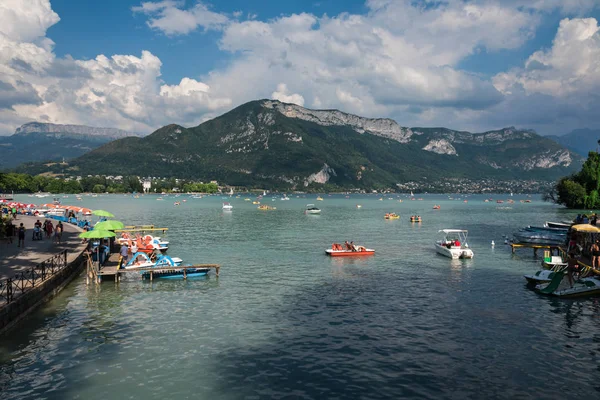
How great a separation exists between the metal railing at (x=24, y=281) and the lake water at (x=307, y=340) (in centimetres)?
182

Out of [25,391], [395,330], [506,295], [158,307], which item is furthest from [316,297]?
[25,391]

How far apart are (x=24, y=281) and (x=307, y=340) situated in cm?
2047

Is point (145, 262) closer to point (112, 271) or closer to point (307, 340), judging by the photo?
point (112, 271)

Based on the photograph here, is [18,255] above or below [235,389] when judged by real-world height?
above

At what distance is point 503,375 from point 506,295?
16.3 metres

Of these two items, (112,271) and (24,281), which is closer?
(24,281)

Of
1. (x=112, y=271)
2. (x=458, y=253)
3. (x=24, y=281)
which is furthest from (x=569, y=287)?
(x=24, y=281)

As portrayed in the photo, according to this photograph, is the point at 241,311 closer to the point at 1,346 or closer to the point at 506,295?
the point at 1,346

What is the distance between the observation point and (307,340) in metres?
22.7

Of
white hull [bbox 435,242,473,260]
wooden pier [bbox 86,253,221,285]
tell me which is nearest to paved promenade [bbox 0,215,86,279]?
wooden pier [bbox 86,253,221,285]

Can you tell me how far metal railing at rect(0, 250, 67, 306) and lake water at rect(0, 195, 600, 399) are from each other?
1.82 metres

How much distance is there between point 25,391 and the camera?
1667 centimetres

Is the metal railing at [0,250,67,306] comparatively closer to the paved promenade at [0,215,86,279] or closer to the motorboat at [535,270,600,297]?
the paved promenade at [0,215,86,279]

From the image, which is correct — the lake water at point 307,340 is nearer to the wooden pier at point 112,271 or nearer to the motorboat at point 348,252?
the wooden pier at point 112,271
